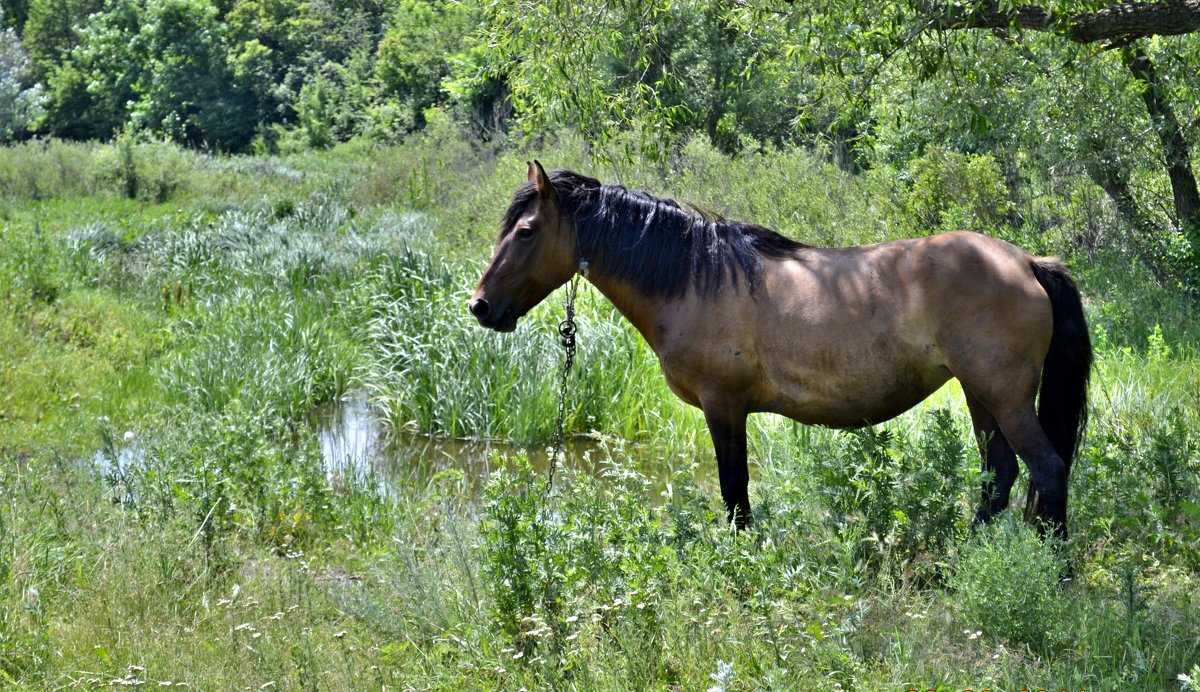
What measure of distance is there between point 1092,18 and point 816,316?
6.24ft

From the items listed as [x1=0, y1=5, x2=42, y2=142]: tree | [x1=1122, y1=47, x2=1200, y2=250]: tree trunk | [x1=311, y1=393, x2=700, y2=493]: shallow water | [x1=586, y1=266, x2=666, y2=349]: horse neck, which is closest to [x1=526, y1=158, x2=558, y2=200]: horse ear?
[x1=586, y1=266, x2=666, y2=349]: horse neck

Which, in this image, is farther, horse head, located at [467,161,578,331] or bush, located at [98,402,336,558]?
bush, located at [98,402,336,558]

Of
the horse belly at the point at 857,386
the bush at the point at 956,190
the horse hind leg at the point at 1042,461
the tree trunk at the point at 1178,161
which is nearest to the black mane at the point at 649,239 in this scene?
the horse belly at the point at 857,386

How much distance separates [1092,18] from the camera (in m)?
4.92

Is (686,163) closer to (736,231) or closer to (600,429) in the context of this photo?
(600,429)

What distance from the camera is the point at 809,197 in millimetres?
13078

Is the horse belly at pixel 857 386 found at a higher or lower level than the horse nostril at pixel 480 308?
lower

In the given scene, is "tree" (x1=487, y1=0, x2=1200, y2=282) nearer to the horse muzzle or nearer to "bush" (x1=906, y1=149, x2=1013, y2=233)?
"bush" (x1=906, y1=149, x2=1013, y2=233)

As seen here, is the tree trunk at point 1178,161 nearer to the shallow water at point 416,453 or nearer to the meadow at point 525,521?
the meadow at point 525,521

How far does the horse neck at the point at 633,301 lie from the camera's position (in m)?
4.98

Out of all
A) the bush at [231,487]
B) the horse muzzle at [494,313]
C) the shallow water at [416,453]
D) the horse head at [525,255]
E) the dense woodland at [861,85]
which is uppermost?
the dense woodland at [861,85]

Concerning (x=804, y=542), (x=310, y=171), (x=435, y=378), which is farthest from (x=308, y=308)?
(x=310, y=171)

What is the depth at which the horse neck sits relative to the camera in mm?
4977

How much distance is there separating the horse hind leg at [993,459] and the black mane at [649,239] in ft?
3.69
